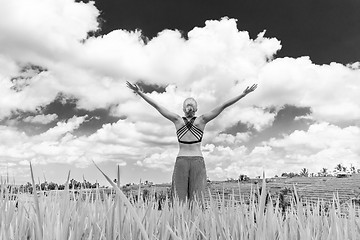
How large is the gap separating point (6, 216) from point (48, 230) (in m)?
0.63

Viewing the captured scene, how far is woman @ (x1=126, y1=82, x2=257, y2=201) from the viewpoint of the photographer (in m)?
6.28

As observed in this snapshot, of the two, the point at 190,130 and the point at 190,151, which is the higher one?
the point at 190,130

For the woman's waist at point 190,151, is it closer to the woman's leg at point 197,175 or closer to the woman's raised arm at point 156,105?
the woman's leg at point 197,175

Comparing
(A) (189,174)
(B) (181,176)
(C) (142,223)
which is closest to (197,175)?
(A) (189,174)

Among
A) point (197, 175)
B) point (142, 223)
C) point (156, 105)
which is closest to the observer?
point (142, 223)

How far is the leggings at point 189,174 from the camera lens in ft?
20.6

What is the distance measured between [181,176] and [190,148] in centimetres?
49

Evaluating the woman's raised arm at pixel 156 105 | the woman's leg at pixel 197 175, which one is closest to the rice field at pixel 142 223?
the woman's leg at pixel 197 175

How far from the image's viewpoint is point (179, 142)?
21.0ft

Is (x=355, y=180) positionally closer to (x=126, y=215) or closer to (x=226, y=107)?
→ (x=226, y=107)

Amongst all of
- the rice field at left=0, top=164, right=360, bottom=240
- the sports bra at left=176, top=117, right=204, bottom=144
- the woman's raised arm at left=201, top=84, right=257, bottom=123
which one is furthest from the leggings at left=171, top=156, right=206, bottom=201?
the rice field at left=0, top=164, right=360, bottom=240

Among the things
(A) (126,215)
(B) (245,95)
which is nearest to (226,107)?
(B) (245,95)

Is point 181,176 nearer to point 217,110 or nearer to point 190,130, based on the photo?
point 190,130

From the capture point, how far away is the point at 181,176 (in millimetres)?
6305
